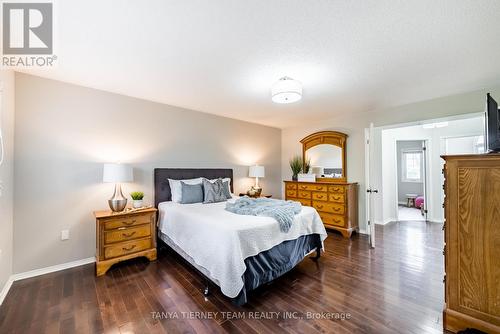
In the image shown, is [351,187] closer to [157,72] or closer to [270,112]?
[270,112]

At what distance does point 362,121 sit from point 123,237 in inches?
180

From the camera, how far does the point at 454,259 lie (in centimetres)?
166

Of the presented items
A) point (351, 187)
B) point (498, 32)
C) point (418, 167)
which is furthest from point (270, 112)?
point (418, 167)

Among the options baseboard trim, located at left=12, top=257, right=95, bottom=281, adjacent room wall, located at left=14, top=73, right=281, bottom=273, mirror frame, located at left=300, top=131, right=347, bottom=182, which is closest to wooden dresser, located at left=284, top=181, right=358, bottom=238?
mirror frame, located at left=300, top=131, right=347, bottom=182

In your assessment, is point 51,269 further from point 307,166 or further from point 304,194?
point 307,166

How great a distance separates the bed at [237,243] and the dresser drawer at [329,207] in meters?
1.31

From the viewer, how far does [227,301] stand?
→ 2.06 meters

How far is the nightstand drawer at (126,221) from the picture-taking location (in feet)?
8.65

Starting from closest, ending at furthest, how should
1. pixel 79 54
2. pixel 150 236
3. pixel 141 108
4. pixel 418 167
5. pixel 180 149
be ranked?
pixel 79 54, pixel 150 236, pixel 141 108, pixel 180 149, pixel 418 167

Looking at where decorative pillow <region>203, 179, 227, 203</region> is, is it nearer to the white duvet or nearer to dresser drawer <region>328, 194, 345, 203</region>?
the white duvet

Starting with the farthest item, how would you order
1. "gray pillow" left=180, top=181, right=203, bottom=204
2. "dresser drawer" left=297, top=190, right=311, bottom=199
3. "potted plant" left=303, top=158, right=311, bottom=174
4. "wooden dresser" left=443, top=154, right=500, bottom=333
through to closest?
"potted plant" left=303, top=158, right=311, bottom=174 < "dresser drawer" left=297, top=190, right=311, bottom=199 < "gray pillow" left=180, top=181, right=203, bottom=204 < "wooden dresser" left=443, top=154, right=500, bottom=333

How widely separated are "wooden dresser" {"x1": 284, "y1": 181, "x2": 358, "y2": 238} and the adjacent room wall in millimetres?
2667

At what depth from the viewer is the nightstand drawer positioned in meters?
2.64

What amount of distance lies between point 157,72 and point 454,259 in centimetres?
339
